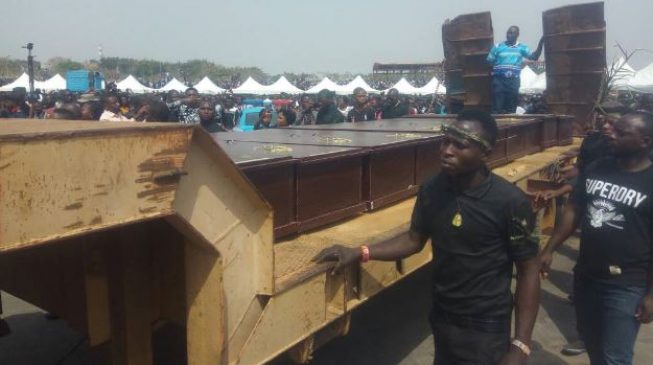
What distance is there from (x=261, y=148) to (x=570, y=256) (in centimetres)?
489

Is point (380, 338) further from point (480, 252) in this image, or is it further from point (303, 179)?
point (480, 252)

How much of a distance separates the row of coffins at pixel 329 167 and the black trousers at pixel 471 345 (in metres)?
1.16

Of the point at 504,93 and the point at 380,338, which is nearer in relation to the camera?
the point at 380,338

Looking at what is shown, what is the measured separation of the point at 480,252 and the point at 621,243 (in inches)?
44.7

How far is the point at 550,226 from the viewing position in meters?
6.46

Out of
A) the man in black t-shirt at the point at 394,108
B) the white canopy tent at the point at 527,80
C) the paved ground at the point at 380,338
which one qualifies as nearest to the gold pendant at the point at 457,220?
the paved ground at the point at 380,338

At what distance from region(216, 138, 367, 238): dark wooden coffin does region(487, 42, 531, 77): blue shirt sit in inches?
222

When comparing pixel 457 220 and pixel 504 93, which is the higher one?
pixel 504 93

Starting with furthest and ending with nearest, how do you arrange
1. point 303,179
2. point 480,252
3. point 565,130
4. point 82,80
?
point 82,80 < point 565,130 < point 303,179 < point 480,252

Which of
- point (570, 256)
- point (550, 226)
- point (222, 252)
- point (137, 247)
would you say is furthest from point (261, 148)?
point (570, 256)

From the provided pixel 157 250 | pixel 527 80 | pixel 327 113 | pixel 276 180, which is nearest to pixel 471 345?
pixel 276 180

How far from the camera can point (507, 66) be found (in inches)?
348

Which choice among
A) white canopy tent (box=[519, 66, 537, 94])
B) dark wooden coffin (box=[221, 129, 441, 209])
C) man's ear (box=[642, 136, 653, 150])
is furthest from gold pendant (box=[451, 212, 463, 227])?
white canopy tent (box=[519, 66, 537, 94])

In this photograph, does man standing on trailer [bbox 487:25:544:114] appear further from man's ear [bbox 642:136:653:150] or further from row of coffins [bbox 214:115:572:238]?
man's ear [bbox 642:136:653:150]
